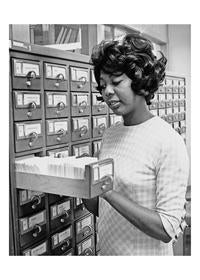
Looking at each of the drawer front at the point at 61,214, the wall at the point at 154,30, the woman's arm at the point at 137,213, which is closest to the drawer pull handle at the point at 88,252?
the drawer front at the point at 61,214

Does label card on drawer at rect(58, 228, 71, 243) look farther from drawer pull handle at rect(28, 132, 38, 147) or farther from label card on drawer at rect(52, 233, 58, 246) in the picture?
drawer pull handle at rect(28, 132, 38, 147)

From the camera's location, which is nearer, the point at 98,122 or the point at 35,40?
the point at 35,40

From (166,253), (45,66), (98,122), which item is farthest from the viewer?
(98,122)

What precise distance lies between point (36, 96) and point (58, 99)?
15 centimetres

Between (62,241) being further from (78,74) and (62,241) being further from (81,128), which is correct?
(78,74)

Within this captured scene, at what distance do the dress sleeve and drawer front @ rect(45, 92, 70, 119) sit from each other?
1.99ft

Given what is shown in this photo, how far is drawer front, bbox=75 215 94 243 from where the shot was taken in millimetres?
1706

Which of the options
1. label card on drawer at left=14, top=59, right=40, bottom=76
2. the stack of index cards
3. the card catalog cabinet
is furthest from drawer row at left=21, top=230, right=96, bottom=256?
label card on drawer at left=14, top=59, right=40, bottom=76

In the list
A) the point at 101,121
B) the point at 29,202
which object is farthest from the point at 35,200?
the point at 101,121

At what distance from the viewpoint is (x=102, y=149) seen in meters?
1.28

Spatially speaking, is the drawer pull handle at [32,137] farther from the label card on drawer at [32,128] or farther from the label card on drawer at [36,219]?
the label card on drawer at [36,219]

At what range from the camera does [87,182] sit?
994 millimetres
